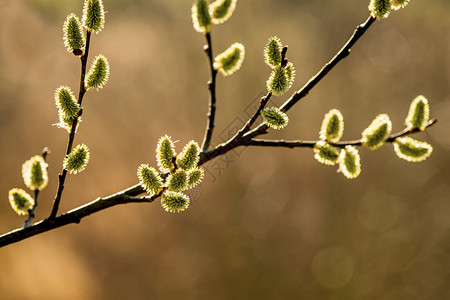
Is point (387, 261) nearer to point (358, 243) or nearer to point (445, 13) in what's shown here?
point (358, 243)

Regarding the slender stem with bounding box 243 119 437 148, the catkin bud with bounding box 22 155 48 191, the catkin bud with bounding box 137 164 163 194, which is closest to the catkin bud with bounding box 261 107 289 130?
the slender stem with bounding box 243 119 437 148

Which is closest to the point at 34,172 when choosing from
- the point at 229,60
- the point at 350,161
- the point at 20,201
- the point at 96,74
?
the point at 20,201

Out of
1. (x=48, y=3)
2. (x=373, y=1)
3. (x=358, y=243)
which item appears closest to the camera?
(x=373, y=1)

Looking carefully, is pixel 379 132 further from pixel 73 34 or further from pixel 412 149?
pixel 73 34

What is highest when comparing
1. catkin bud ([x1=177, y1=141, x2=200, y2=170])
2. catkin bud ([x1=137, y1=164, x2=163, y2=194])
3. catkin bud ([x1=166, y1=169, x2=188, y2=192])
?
catkin bud ([x1=177, y1=141, x2=200, y2=170])

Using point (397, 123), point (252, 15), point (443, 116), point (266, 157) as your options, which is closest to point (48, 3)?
point (252, 15)

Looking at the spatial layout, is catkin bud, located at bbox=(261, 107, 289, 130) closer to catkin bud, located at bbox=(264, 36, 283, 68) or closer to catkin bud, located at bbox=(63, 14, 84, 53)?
catkin bud, located at bbox=(264, 36, 283, 68)
